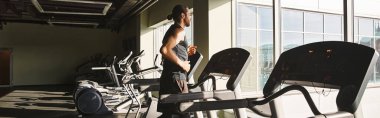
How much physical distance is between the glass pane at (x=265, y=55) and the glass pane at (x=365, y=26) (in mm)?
1350

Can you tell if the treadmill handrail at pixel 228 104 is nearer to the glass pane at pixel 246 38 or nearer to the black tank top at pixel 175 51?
the black tank top at pixel 175 51

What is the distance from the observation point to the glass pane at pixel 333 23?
2.95 meters

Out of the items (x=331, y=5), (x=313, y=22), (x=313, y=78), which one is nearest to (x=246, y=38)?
(x=313, y=22)

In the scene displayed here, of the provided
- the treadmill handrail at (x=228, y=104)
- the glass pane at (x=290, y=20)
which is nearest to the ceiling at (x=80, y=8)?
the glass pane at (x=290, y=20)

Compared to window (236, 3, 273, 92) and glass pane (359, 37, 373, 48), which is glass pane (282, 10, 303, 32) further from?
glass pane (359, 37, 373, 48)

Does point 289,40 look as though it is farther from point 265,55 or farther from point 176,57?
point 176,57

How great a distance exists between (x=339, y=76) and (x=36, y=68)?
41.0 feet

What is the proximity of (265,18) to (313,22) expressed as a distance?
0.87 metres

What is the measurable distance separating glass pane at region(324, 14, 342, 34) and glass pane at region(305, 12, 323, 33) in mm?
105

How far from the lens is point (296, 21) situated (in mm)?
3789

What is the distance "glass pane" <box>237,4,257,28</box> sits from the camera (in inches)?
178

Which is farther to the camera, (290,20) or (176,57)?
(290,20)

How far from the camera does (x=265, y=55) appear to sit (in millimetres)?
4219

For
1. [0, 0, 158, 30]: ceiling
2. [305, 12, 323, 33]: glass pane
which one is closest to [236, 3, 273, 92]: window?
[305, 12, 323, 33]: glass pane
